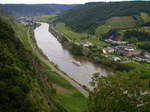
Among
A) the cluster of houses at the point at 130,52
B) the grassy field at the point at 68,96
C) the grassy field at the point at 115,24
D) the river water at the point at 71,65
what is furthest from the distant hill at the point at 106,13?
the grassy field at the point at 68,96

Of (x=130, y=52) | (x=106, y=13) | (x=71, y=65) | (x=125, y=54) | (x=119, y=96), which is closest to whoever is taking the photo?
(x=119, y=96)

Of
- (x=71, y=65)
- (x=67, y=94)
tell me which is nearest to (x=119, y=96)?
(x=67, y=94)

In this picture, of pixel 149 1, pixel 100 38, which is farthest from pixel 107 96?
pixel 149 1

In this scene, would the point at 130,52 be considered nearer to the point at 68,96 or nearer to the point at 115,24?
the point at 68,96

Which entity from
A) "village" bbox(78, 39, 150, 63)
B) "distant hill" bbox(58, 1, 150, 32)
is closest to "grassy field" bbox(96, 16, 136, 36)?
"distant hill" bbox(58, 1, 150, 32)

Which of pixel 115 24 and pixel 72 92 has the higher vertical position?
pixel 72 92

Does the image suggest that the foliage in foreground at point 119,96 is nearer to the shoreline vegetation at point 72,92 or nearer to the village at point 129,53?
the shoreline vegetation at point 72,92
